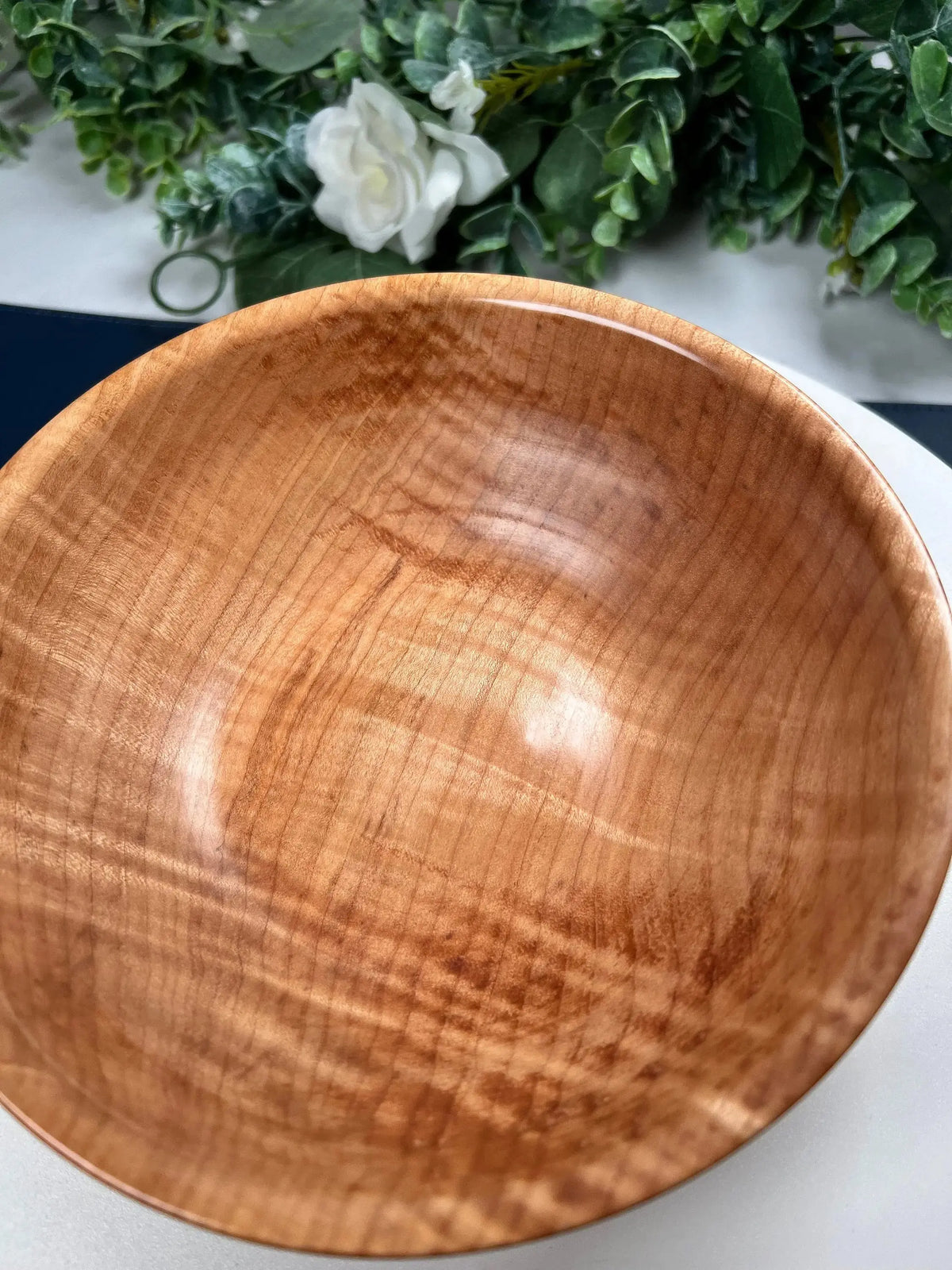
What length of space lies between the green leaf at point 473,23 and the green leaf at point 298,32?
10 centimetres

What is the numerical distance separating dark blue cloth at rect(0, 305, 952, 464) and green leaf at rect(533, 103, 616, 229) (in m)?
0.24

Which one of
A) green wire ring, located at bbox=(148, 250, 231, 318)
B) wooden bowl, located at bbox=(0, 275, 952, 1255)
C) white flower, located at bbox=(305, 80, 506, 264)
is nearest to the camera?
wooden bowl, located at bbox=(0, 275, 952, 1255)

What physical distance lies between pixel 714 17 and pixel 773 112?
7 cm

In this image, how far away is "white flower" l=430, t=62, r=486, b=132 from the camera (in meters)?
0.72

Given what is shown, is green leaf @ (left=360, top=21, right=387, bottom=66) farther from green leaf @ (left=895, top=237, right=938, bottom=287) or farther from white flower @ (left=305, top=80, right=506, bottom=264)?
green leaf @ (left=895, top=237, right=938, bottom=287)

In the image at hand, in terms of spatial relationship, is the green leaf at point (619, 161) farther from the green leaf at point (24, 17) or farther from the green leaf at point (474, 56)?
the green leaf at point (24, 17)

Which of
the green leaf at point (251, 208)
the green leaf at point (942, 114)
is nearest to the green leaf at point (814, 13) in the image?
the green leaf at point (942, 114)

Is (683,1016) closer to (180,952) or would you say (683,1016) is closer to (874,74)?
(180,952)

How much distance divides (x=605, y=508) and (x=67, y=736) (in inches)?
11.5

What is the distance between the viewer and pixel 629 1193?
0.38 meters

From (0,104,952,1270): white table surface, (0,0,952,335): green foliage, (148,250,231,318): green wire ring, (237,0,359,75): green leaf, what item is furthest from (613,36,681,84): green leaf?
(0,104,952,1270): white table surface

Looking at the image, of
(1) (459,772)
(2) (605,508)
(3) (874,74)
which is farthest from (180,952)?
(3) (874,74)

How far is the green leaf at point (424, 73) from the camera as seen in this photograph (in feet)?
2.40

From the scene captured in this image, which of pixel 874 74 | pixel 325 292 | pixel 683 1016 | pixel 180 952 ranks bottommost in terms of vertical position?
pixel 180 952
